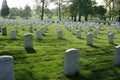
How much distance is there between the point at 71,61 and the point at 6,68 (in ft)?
8.56

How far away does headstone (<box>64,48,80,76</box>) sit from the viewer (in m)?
9.63

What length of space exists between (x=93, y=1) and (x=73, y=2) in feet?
22.0

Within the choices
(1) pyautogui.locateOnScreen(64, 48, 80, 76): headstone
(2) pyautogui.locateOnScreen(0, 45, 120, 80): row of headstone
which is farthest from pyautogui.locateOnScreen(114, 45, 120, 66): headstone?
(1) pyautogui.locateOnScreen(64, 48, 80, 76): headstone

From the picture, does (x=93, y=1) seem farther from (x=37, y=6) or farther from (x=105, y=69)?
(x=105, y=69)

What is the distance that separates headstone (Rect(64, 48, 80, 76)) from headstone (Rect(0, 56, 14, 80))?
226cm

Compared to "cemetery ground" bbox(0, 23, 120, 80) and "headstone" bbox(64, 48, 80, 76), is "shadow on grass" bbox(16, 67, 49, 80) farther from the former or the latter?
"headstone" bbox(64, 48, 80, 76)

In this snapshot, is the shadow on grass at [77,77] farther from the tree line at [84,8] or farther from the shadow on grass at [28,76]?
the tree line at [84,8]

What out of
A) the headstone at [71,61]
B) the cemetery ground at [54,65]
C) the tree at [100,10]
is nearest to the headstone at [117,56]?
the cemetery ground at [54,65]

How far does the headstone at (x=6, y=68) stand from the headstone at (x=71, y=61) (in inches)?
88.9

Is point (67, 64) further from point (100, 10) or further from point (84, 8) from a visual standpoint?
point (100, 10)

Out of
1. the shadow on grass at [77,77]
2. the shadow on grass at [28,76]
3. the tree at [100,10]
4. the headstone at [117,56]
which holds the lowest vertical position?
the shadow on grass at [77,77]

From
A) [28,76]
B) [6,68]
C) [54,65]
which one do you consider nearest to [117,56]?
[54,65]

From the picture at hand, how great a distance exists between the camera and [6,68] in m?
8.05

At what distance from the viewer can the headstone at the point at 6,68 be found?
26.0 feet
